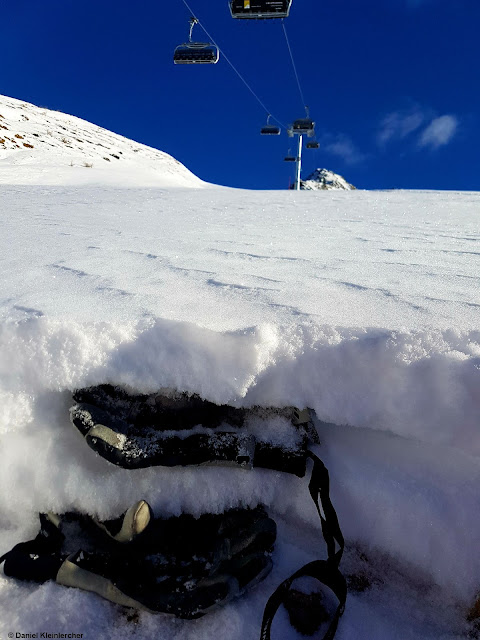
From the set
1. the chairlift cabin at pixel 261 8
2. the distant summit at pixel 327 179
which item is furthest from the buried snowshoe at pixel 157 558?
the distant summit at pixel 327 179

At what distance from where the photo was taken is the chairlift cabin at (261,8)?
8773mm

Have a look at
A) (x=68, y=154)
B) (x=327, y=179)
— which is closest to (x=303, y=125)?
(x=68, y=154)

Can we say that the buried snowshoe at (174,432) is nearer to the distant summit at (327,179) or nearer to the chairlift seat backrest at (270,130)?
the chairlift seat backrest at (270,130)

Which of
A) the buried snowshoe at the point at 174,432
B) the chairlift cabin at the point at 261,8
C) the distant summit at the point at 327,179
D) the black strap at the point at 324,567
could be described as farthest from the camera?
the distant summit at the point at 327,179

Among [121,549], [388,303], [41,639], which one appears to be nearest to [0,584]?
[41,639]

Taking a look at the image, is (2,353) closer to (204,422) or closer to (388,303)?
(204,422)

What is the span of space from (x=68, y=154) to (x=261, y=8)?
6470 millimetres

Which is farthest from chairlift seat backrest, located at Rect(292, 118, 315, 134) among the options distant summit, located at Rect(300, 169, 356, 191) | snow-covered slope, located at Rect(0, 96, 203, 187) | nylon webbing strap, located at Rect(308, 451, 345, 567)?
distant summit, located at Rect(300, 169, 356, 191)

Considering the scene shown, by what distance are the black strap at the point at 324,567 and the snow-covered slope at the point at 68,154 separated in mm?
7161

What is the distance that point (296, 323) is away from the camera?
3.52 feet

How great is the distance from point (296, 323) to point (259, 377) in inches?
8.7

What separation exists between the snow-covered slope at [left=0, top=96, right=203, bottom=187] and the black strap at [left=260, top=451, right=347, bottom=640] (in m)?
7.16

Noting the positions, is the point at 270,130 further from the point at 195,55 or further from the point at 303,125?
the point at 195,55

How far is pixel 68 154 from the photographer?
435 inches
